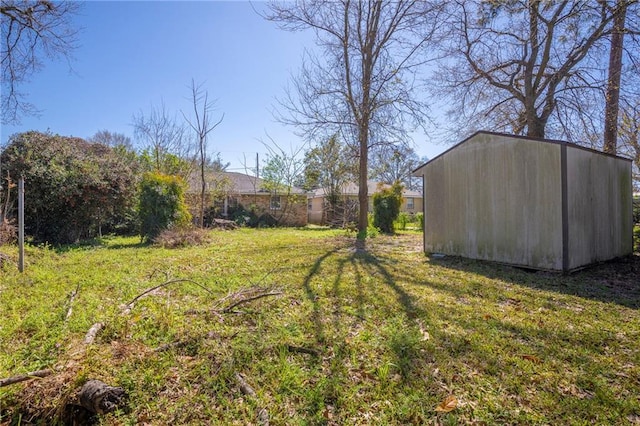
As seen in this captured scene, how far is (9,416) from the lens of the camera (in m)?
1.89

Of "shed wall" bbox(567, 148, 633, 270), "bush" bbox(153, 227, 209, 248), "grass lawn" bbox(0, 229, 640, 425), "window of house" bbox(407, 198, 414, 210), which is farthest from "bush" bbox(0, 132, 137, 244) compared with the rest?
"window of house" bbox(407, 198, 414, 210)

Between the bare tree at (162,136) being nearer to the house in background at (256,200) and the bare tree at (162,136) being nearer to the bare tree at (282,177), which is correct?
the house in background at (256,200)

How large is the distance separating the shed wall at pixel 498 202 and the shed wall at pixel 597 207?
1.07 feet

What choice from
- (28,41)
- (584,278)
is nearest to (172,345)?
(584,278)

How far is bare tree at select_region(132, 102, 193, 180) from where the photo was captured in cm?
1568

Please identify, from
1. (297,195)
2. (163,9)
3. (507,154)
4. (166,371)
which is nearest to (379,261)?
(507,154)

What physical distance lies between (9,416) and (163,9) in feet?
25.8

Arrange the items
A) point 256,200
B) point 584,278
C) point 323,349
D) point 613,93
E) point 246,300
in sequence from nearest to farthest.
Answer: point 323,349 < point 246,300 < point 584,278 < point 613,93 < point 256,200

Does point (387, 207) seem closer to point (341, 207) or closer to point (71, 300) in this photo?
point (341, 207)

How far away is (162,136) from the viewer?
16375 millimetres

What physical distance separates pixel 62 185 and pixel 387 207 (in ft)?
37.2

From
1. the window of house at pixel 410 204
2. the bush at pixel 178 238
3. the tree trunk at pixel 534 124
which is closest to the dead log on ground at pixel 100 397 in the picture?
the bush at pixel 178 238

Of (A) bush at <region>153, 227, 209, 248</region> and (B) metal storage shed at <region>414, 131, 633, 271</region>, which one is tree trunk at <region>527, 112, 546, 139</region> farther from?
(A) bush at <region>153, 227, 209, 248</region>

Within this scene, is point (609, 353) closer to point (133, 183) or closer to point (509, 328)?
point (509, 328)
